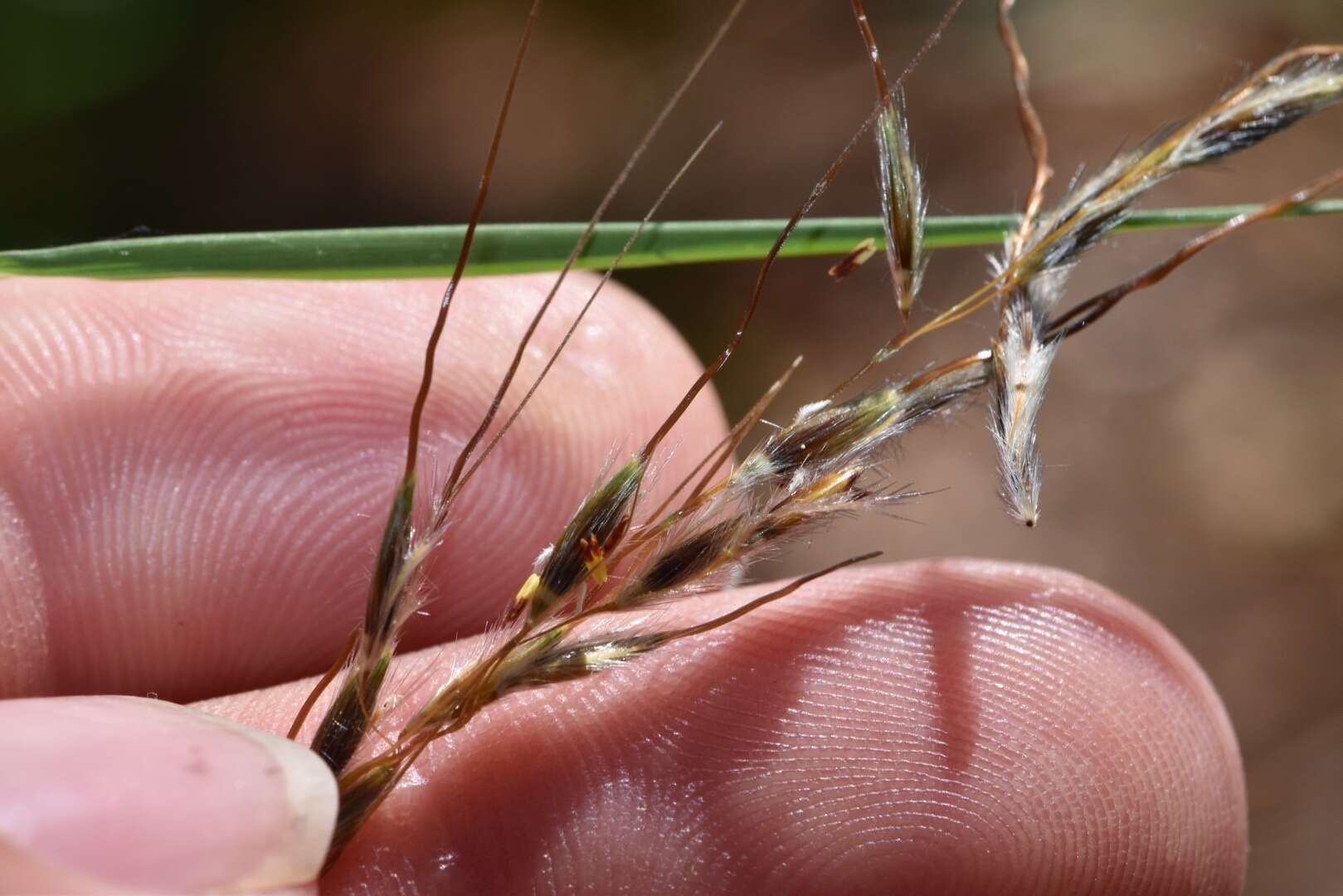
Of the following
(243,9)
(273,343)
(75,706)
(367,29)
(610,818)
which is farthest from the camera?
(367,29)

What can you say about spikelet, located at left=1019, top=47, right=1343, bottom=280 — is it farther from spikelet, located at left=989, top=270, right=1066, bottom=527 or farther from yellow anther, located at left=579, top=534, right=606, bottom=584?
yellow anther, located at left=579, top=534, right=606, bottom=584

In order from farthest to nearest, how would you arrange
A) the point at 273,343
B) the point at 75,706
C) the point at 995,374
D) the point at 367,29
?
the point at 367,29
the point at 273,343
the point at 995,374
the point at 75,706

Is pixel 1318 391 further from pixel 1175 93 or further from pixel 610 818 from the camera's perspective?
pixel 610 818

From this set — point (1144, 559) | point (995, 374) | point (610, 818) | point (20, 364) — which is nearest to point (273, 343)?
point (20, 364)

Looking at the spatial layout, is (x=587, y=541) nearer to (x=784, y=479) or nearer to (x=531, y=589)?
(x=531, y=589)

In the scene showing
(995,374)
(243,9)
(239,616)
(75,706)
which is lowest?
(239,616)

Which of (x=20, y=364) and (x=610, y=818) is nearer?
(x=610, y=818)

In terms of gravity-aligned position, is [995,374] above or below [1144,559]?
above

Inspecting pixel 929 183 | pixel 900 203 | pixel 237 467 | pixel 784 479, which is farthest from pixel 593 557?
pixel 929 183
